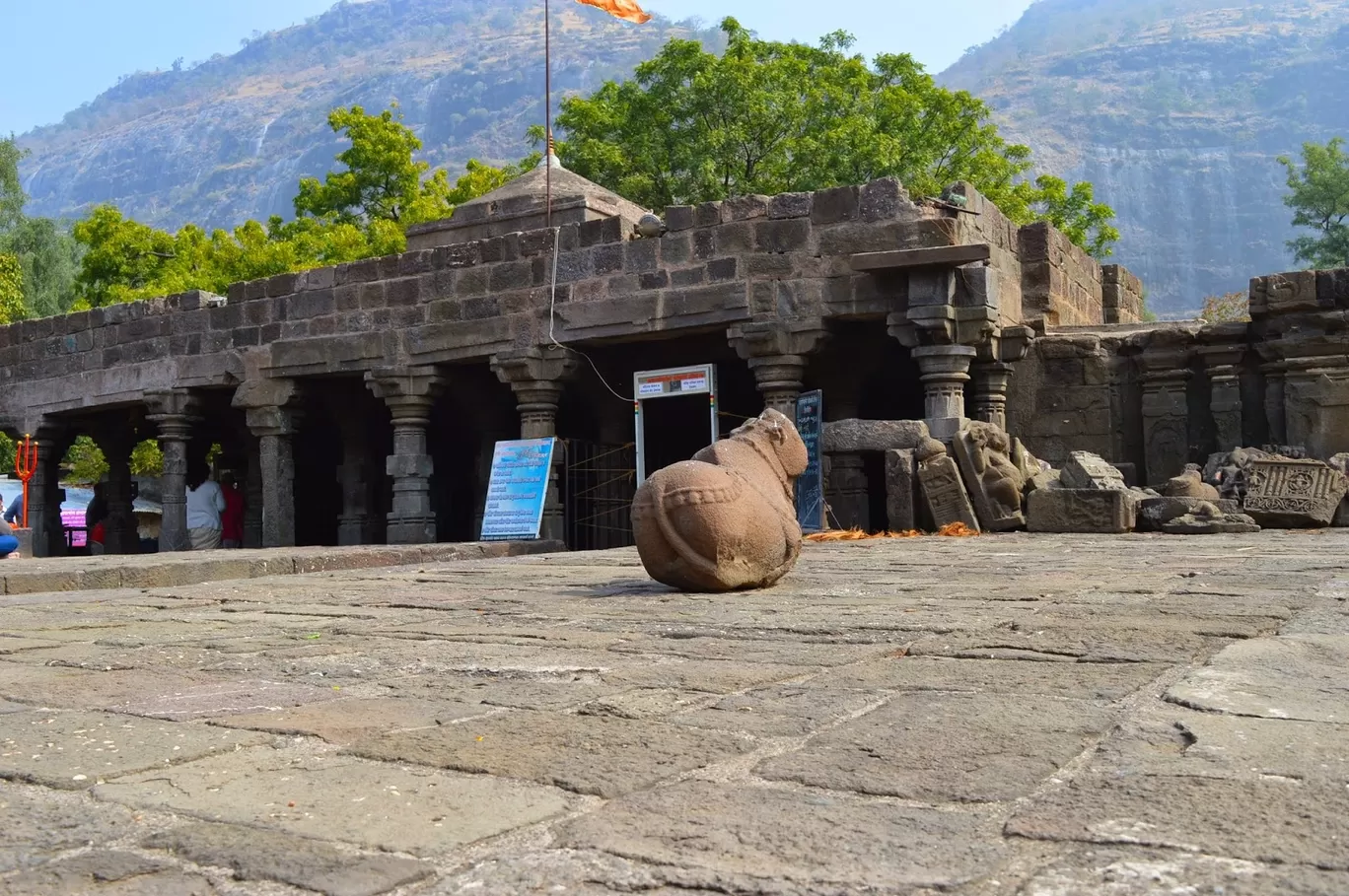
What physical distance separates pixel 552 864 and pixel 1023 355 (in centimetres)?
1160

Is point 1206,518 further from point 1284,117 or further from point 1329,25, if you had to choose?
point 1329,25

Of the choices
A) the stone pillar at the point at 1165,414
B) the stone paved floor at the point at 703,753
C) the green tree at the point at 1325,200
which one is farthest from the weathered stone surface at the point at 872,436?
the green tree at the point at 1325,200

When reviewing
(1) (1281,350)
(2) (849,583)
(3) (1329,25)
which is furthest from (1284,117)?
(2) (849,583)

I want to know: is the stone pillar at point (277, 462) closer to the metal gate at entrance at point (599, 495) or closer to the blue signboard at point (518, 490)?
the blue signboard at point (518, 490)

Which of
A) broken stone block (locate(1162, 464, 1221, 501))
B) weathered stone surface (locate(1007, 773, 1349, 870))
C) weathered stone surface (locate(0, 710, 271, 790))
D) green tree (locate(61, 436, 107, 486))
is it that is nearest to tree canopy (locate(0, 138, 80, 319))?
green tree (locate(61, 436, 107, 486))

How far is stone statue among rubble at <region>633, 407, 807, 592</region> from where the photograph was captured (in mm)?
5762

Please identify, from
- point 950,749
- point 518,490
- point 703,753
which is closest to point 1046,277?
point 518,490

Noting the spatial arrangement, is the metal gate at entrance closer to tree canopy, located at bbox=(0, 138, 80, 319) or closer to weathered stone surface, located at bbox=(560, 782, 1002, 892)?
weathered stone surface, located at bbox=(560, 782, 1002, 892)

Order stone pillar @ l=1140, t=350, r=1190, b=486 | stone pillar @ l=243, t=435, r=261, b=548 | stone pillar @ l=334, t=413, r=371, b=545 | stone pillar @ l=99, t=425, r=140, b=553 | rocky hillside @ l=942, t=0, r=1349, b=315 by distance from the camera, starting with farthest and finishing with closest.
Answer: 1. rocky hillside @ l=942, t=0, r=1349, b=315
2. stone pillar @ l=99, t=425, r=140, b=553
3. stone pillar @ l=243, t=435, r=261, b=548
4. stone pillar @ l=334, t=413, r=371, b=545
5. stone pillar @ l=1140, t=350, r=1190, b=486

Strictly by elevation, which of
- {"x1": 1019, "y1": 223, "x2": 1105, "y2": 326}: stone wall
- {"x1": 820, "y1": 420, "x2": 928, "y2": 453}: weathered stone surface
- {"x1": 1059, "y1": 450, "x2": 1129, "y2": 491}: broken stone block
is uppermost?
{"x1": 1019, "y1": 223, "x2": 1105, "y2": 326}: stone wall

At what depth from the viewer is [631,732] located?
272 centimetres

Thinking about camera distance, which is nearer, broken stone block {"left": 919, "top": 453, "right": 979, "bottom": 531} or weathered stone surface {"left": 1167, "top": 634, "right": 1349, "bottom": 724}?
weathered stone surface {"left": 1167, "top": 634, "right": 1349, "bottom": 724}

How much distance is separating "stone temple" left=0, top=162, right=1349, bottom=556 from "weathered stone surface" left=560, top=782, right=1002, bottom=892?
9433 millimetres

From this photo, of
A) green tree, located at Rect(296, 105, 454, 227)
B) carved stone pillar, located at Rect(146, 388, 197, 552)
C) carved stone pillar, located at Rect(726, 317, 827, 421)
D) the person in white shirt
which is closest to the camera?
carved stone pillar, located at Rect(726, 317, 827, 421)
